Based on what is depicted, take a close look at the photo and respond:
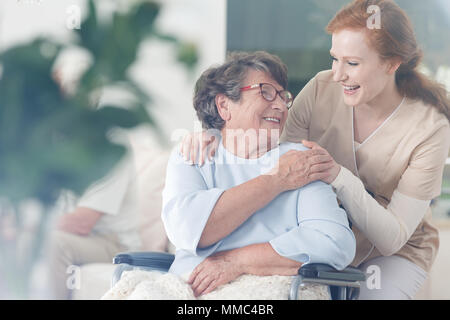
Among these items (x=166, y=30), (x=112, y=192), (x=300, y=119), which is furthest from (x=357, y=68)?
(x=112, y=192)

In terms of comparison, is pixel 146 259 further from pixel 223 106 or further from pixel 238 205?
pixel 223 106

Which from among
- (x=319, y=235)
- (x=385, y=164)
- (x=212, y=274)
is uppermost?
(x=385, y=164)

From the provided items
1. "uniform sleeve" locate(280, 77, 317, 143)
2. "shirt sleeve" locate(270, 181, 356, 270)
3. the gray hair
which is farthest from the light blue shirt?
"uniform sleeve" locate(280, 77, 317, 143)

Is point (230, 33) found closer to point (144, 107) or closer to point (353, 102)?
point (144, 107)

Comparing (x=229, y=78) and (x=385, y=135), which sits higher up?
(x=229, y=78)

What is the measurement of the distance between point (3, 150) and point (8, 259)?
456 millimetres

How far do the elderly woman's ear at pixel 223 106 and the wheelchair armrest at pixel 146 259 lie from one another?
449 millimetres

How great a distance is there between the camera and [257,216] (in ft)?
5.08

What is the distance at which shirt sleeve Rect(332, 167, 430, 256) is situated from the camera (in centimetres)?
159

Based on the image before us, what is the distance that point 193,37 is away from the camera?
7.22ft

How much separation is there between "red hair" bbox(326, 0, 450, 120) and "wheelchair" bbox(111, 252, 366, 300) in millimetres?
652

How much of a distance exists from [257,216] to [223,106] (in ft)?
1.13

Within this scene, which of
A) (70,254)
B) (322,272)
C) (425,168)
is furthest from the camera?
(70,254)

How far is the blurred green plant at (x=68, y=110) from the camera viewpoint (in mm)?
2164
